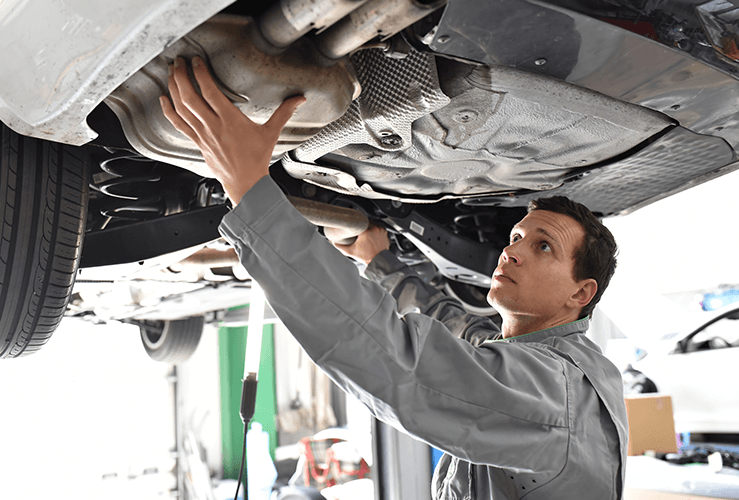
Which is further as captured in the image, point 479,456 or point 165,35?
point 479,456

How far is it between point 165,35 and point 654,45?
0.73 m

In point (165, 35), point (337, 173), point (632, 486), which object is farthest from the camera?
point (632, 486)

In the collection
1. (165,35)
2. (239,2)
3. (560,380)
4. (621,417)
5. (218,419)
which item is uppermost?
Result: (239,2)

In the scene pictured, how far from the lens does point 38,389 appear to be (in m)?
4.91

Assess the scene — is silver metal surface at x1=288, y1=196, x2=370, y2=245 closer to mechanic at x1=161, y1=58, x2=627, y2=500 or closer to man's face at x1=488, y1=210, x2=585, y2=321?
man's face at x1=488, y1=210, x2=585, y2=321

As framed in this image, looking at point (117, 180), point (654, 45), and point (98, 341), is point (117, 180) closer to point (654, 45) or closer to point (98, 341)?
point (654, 45)

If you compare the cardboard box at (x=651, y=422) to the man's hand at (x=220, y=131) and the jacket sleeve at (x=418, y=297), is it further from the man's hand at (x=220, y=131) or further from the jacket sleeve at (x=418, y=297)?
the man's hand at (x=220, y=131)

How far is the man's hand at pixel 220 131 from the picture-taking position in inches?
28.6

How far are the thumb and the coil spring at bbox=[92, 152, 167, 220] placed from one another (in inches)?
26.4

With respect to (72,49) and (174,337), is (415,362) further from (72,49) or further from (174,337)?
(174,337)

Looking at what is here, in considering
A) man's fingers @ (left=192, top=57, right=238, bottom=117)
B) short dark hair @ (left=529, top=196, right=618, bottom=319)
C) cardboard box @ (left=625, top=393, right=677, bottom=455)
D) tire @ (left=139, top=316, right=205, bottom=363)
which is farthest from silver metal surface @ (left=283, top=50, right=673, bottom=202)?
tire @ (left=139, top=316, right=205, bottom=363)

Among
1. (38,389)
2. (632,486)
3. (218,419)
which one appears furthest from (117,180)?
(218,419)

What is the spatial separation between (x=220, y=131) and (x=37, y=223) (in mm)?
600

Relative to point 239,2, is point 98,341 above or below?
below
